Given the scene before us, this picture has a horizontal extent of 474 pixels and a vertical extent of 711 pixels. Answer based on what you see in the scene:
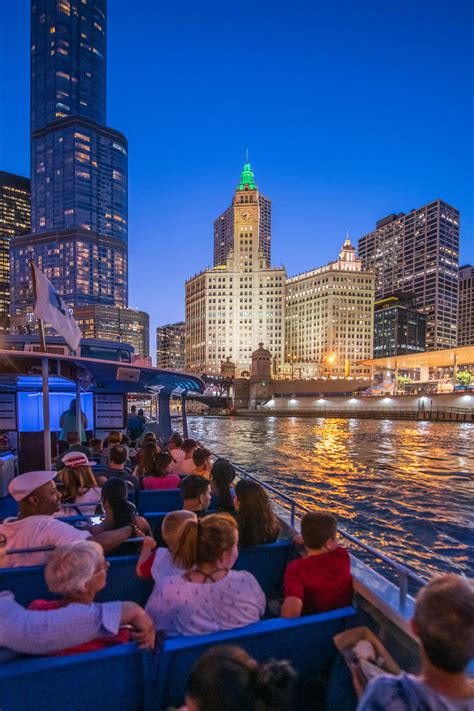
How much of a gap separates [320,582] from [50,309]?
20.3ft

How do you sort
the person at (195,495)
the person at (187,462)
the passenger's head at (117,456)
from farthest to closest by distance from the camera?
the person at (187,462) < the passenger's head at (117,456) < the person at (195,495)

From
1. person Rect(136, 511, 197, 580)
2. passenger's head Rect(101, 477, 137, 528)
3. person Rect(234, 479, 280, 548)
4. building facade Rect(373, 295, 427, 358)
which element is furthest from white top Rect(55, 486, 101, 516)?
building facade Rect(373, 295, 427, 358)

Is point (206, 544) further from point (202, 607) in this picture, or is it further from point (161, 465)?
point (161, 465)

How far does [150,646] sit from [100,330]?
15562 cm

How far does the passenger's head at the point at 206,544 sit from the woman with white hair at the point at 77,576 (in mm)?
486

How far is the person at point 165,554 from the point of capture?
2.63 meters

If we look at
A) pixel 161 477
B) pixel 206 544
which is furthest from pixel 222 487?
pixel 206 544

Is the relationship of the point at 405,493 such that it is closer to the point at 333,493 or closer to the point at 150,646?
the point at 333,493

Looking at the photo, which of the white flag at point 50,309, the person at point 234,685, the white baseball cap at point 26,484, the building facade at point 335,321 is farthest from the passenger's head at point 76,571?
the building facade at point 335,321

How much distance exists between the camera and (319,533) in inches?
113

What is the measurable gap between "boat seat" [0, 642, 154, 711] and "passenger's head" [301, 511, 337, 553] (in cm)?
142

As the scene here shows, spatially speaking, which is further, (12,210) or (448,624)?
(12,210)

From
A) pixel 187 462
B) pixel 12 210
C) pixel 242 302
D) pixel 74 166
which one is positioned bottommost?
pixel 187 462

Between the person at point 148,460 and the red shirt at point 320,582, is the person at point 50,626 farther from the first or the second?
the person at point 148,460
